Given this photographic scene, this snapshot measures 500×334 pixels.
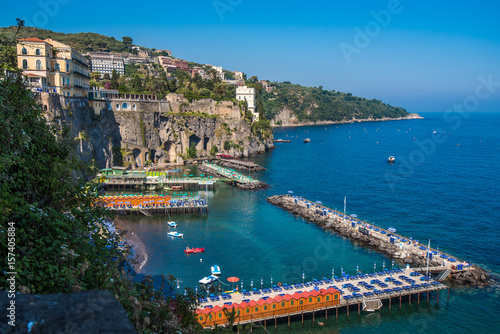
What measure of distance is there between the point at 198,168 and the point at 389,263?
48.3 metres

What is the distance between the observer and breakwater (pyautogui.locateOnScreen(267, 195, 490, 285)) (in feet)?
95.1

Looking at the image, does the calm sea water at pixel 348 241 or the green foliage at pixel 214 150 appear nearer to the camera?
the calm sea water at pixel 348 241

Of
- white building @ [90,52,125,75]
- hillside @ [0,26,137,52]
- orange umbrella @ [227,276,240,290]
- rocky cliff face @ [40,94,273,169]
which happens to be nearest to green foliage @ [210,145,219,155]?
rocky cliff face @ [40,94,273,169]

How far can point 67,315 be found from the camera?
384cm

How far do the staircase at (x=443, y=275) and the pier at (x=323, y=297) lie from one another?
4.16 feet

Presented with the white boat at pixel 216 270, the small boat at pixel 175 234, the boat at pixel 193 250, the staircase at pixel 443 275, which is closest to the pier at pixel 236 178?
the small boat at pixel 175 234

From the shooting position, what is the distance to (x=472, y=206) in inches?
1939

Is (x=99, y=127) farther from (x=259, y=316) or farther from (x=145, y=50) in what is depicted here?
(x=145, y=50)

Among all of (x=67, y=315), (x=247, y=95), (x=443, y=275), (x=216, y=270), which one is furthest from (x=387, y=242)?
(x=247, y=95)

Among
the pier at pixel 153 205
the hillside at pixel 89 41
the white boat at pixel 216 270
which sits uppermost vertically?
the hillside at pixel 89 41

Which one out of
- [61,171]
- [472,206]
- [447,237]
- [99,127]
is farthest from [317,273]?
[99,127]

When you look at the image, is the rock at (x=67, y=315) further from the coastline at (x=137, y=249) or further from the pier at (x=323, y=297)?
the coastline at (x=137, y=249)

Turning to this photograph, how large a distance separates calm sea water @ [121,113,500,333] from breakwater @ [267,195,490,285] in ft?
3.83

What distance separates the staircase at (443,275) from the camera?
2827 cm
